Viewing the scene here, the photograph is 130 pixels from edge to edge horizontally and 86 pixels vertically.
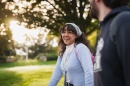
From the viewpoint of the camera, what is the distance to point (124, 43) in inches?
69.7

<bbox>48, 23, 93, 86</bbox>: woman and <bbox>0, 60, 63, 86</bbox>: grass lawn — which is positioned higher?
<bbox>48, 23, 93, 86</bbox>: woman

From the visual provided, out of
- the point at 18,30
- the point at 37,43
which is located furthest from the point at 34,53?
the point at 18,30

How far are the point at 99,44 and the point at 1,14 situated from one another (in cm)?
1560

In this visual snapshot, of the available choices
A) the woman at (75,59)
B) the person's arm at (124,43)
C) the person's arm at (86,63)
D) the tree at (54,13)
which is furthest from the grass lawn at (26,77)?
the person's arm at (124,43)

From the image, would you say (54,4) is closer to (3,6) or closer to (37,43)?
(3,6)

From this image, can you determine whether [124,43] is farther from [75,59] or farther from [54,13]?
[54,13]

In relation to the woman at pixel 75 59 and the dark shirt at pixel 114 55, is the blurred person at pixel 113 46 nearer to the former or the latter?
the dark shirt at pixel 114 55

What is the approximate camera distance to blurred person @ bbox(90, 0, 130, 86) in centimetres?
178

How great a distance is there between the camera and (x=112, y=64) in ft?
6.15

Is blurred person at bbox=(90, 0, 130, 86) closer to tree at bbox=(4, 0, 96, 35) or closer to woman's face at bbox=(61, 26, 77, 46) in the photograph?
woman's face at bbox=(61, 26, 77, 46)

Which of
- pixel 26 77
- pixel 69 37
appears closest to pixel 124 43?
pixel 69 37

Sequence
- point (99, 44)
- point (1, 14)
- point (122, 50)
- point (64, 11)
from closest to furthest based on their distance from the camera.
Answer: point (122, 50) < point (99, 44) < point (1, 14) < point (64, 11)

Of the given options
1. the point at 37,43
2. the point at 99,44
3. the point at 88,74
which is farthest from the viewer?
the point at 37,43

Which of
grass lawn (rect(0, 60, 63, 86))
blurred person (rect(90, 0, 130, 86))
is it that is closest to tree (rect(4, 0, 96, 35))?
grass lawn (rect(0, 60, 63, 86))
